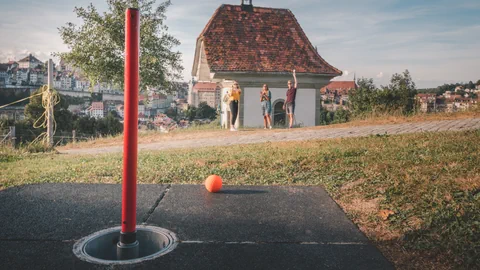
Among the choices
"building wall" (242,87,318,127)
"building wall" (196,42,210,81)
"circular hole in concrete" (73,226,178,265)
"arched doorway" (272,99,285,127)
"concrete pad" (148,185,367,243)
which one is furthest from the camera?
"building wall" (196,42,210,81)

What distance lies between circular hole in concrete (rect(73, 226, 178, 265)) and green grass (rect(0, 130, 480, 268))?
1670 millimetres

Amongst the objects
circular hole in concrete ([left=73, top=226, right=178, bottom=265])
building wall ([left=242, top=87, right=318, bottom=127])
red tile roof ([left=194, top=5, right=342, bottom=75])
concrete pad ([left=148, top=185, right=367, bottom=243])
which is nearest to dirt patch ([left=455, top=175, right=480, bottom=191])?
concrete pad ([left=148, top=185, right=367, bottom=243])

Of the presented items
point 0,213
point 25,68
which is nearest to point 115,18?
point 0,213

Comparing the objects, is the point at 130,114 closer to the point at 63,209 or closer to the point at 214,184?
the point at 63,209

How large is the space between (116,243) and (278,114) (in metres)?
24.6

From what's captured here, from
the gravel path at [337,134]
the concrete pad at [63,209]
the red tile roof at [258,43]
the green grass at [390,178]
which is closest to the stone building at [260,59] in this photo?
the red tile roof at [258,43]

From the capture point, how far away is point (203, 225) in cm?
351

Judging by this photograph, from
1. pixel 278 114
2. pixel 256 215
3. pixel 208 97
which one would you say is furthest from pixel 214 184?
pixel 208 97

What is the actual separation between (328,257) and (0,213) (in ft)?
10.4

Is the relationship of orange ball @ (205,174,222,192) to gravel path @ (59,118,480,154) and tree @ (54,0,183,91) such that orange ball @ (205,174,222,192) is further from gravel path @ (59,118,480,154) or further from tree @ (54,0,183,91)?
tree @ (54,0,183,91)

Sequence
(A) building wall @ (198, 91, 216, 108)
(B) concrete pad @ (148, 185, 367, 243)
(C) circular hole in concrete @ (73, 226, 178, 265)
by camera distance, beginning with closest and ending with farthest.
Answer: (C) circular hole in concrete @ (73, 226, 178, 265)
(B) concrete pad @ (148, 185, 367, 243)
(A) building wall @ (198, 91, 216, 108)

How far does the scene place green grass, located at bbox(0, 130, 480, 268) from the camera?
10.2 ft

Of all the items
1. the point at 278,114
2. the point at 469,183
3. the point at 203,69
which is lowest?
the point at 469,183

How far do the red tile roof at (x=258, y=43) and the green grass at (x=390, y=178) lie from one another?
1777 centimetres
